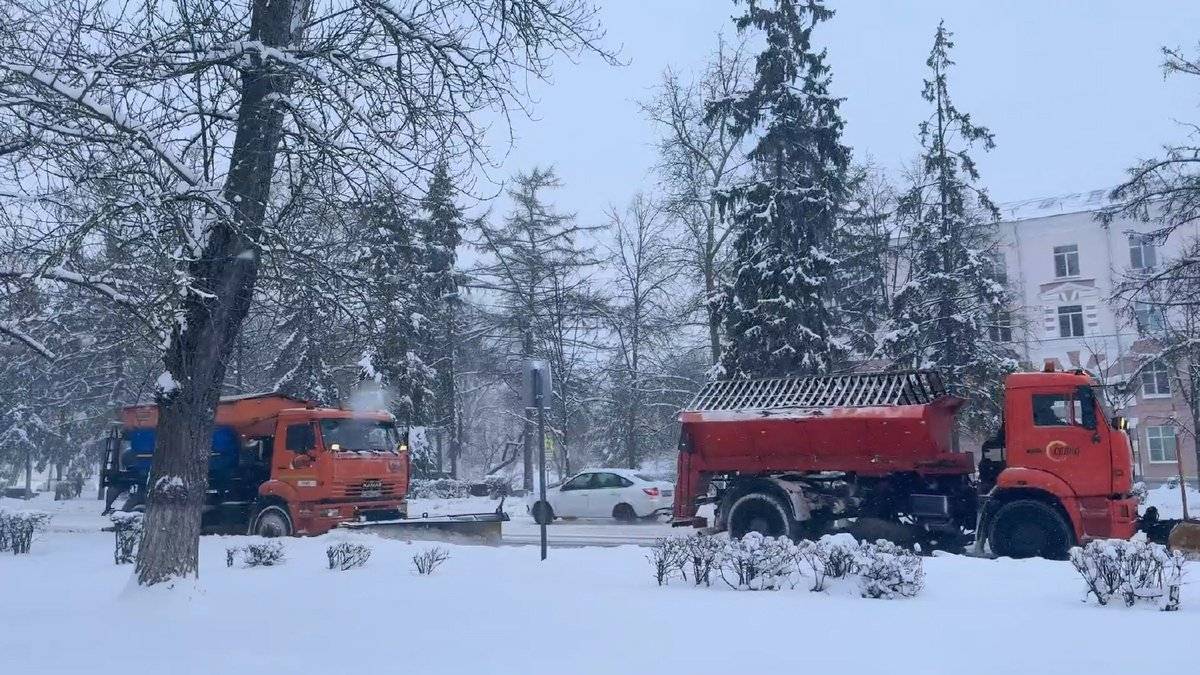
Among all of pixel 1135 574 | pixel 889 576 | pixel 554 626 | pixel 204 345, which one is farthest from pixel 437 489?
pixel 1135 574

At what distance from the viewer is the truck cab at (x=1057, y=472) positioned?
45.0ft

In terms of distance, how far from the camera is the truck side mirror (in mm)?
13984

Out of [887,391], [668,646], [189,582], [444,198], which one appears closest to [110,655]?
[189,582]

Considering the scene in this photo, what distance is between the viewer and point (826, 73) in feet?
88.8

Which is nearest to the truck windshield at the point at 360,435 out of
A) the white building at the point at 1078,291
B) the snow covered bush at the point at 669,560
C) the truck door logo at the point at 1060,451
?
the snow covered bush at the point at 669,560

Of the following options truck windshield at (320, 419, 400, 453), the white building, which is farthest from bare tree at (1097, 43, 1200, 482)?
the white building

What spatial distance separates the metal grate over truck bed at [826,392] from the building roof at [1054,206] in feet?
116

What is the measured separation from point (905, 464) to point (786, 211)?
12.4 m

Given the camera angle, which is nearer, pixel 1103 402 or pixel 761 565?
pixel 761 565

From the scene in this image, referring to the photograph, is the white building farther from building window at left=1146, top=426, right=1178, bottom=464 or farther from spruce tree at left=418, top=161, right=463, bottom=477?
spruce tree at left=418, top=161, right=463, bottom=477

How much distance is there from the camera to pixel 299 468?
734 inches

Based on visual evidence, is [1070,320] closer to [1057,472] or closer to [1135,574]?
[1057,472]

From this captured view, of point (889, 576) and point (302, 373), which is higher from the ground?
point (302, 373)

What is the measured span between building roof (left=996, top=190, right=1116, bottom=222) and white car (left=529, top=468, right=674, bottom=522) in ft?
101
